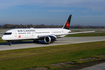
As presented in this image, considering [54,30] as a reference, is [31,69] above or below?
below

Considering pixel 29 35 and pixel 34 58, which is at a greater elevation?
pixel 29 35

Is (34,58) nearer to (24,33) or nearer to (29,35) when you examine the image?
(24,33)

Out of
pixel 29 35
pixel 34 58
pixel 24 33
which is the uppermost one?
pixel 24 33

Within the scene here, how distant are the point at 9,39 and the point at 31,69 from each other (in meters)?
Result: 19.2

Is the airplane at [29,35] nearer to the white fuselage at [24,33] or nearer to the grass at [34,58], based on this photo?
the white fuselage at [24,33]

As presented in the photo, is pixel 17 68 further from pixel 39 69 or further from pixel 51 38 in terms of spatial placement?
pixel 51 38

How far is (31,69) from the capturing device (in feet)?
43.6

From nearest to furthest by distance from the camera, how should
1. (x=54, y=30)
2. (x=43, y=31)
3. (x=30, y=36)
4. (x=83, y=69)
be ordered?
(x=83, y=69) < (x=30, y=36) < (x=43, y=31) < (x=54, y=30)

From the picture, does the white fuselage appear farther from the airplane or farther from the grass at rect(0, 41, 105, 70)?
the grass at rect(0, 41, 105, 70)

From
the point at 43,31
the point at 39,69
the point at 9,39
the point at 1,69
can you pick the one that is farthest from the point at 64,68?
the point at 43,31

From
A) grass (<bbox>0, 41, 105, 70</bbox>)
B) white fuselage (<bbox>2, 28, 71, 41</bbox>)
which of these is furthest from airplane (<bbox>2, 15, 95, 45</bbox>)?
grass (<bbox>0, 41, 105, 70</bbox>)

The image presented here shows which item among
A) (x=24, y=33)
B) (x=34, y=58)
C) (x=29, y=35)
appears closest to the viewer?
(x=34, y=58)

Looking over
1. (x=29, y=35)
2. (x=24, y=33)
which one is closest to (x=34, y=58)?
(x=24, y=33)

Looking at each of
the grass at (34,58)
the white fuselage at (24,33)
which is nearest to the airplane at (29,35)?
the white fuselage at (24,33)
